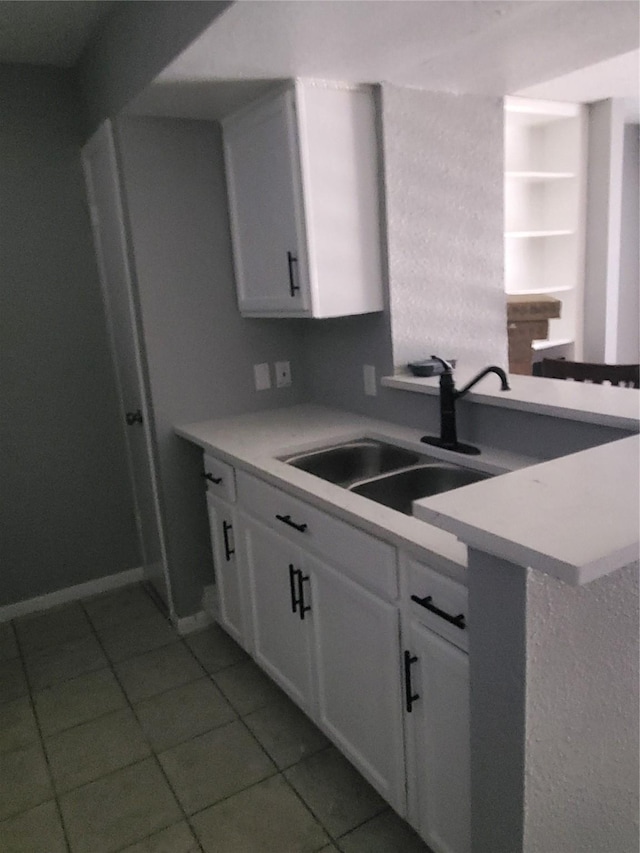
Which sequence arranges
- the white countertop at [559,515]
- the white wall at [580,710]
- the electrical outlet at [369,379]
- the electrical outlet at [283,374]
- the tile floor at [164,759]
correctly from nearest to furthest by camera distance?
1. the white countertop at [559,515]
2. the white wall at [580,710]
3. the tile floor at [164,759]
4. the electrical outlet at [369,379]
5. the electrical outlet at [283,374]

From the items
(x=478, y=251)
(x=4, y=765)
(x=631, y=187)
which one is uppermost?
(x=631, y=187)

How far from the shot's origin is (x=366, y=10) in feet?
5.06

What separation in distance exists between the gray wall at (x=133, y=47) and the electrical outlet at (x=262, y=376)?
3.64 ft

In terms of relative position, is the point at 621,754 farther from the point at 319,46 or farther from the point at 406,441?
the point at 319,46

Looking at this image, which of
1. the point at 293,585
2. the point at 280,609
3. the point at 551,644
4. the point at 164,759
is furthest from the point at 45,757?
the point at 551,644

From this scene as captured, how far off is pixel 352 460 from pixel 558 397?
756mm

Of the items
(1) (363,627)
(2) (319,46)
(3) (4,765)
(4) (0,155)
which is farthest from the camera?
(4) (0,155)

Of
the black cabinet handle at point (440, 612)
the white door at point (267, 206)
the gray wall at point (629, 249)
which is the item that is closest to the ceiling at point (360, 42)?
the white door at point (267, 206)

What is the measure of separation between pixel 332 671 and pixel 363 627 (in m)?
0.28

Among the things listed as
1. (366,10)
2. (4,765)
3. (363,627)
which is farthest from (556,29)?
(4,765)

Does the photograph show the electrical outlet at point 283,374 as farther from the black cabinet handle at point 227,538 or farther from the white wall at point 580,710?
the white wall at point 580,710

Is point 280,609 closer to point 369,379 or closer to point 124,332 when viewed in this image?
point 369,379

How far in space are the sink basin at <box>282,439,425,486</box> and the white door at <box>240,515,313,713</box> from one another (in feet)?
0.91

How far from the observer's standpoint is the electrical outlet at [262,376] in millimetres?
2789
